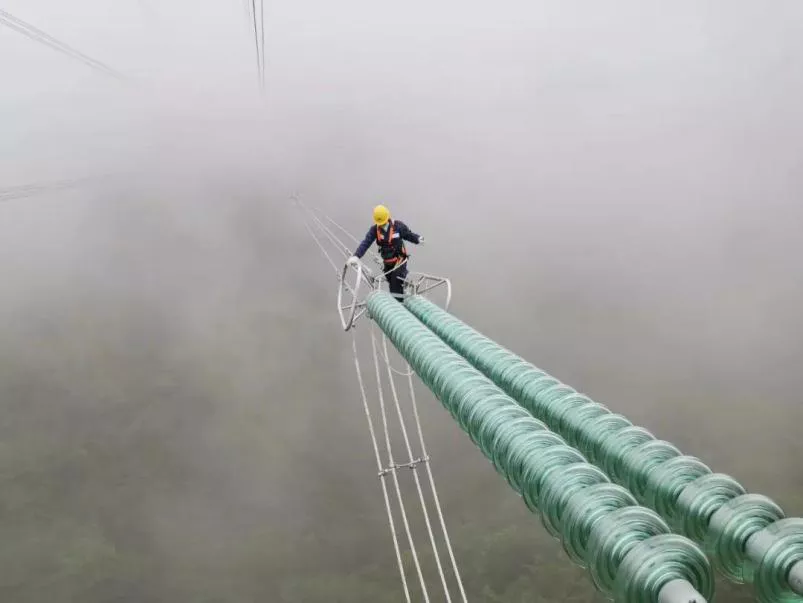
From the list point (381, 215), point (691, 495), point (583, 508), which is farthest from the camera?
point (381, 215)

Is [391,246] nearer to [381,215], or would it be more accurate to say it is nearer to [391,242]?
[391,242]

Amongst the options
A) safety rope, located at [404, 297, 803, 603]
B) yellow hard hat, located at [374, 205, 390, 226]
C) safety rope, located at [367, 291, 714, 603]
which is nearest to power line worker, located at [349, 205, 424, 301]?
yellow hard hat, located at [374, 205, 390, 226]

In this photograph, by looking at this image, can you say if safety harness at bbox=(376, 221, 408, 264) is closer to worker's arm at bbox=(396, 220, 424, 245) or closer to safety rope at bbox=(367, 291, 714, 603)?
worker's arm at bbox=(396, 220, 424, 245)

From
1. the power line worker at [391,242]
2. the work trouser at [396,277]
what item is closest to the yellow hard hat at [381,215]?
the power line worker at [391,242]

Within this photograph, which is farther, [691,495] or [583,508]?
[691,495]

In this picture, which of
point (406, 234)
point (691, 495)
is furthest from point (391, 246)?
point (691, 495)

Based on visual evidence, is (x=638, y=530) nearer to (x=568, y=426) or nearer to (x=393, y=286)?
(x=568, y=426)

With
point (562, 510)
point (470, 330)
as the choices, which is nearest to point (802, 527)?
point (562, 510)

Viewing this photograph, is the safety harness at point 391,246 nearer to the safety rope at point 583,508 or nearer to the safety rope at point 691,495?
the safety rope at point 583,508
